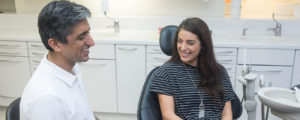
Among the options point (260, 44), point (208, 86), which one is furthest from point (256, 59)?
point (208, 86)

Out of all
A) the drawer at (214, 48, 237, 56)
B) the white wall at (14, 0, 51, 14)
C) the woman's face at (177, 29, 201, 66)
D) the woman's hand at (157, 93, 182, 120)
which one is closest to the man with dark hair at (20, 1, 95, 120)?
the woman's hand at (157, 93, 182, 120)

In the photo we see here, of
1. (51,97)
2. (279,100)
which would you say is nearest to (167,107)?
(279,100)

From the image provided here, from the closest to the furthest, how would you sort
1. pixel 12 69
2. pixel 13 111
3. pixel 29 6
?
pixel 13 111, pixel 12 69, pixel 29 6

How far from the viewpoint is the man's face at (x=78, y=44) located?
1.09 meters

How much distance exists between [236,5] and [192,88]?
1.75 meters

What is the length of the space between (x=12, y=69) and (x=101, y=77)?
102 centimetres

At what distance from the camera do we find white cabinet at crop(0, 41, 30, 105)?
2842 millimetres

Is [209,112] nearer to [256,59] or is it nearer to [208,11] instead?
[256,59]

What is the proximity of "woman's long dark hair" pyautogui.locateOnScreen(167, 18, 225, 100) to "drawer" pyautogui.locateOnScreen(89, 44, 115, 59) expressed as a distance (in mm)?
1121

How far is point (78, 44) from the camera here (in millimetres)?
1117

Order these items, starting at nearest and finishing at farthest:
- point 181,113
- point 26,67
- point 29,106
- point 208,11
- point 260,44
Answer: point 29,106 → point 181,113 → point 260,44 → point 26,67 → point 208,11

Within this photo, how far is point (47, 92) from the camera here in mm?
1000

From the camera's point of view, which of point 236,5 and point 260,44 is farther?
point 236,5

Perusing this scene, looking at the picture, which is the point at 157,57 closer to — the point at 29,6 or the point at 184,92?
the point at 184,92
